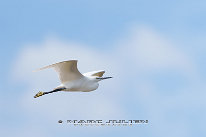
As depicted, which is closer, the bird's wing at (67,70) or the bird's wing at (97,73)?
the bird's wing at (67,70)

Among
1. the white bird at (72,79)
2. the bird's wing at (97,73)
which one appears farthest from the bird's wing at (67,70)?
the bird's wing at (97,73)

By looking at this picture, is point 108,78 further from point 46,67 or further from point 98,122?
point 46,67

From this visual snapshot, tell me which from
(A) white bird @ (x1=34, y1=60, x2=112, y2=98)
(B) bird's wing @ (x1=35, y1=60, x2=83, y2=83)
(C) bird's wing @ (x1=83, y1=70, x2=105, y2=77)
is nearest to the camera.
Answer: (B) bird's wing @ (x1=35, y1=60, x2=83, y2=83)

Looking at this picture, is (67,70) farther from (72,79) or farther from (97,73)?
(97,73)

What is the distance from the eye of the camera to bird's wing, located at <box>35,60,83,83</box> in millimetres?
18781

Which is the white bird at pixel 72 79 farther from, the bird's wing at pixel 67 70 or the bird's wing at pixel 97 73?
the bird's wing at pixel 97 73

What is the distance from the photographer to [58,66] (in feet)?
62.2

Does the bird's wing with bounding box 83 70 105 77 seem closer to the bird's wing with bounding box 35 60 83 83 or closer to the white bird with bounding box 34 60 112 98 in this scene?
the white bird with bounding box 34 60 112 98

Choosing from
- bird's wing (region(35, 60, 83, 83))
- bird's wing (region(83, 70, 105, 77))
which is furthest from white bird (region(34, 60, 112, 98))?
Answer: bird's wing (region(83, 70, 105, 77))

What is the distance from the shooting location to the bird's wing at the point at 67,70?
18781mm

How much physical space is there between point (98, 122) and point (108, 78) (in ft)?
7.43

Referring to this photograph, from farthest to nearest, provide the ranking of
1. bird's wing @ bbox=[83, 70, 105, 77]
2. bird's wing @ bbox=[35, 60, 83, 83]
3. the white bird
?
bird's wing @ bbox=[83, 70, 105, 77] → the white bird → bird's wing @ bbox=[35, 60, 83, 83]

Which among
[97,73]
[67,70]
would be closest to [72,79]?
[67,70]

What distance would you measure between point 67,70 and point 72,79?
0.70 m
